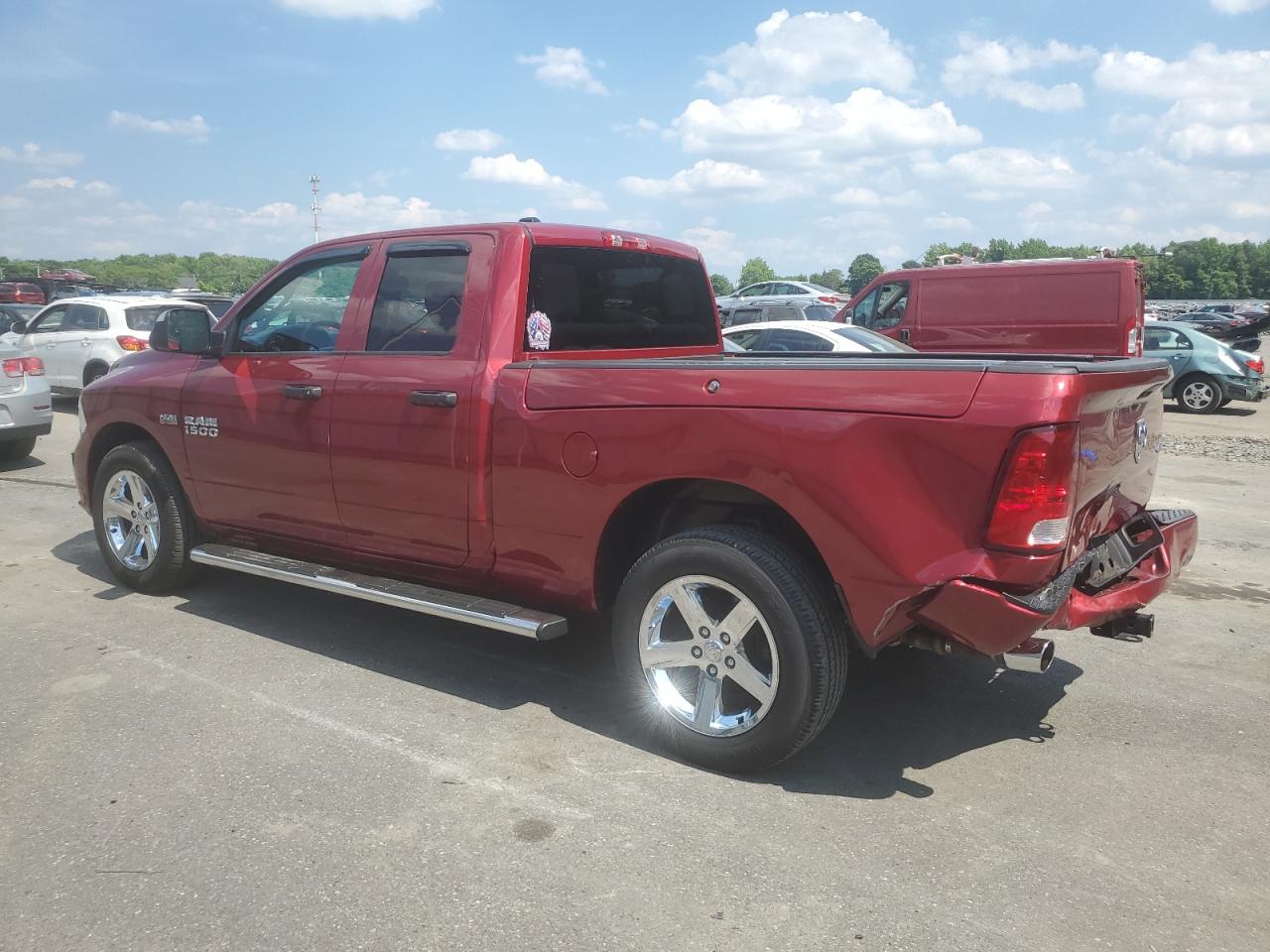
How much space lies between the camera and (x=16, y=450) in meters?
10.6

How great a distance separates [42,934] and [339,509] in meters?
2.21

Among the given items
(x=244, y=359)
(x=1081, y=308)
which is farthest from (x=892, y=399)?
(x=1081, y=308)

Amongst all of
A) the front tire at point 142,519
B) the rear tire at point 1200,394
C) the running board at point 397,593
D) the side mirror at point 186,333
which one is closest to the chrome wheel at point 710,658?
the running board at point 397,593

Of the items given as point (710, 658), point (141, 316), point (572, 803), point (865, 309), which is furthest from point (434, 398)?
point (141, 316)

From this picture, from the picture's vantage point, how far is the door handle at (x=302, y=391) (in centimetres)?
450

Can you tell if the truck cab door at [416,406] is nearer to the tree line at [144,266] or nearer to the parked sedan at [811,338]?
the parked sedan at [811,338]

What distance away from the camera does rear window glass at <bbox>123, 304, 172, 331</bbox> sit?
14.0 meters

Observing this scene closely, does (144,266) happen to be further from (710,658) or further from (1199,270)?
(1199,270)

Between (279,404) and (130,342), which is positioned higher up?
(130,342)

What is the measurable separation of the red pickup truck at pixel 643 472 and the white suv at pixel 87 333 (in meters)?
9.47

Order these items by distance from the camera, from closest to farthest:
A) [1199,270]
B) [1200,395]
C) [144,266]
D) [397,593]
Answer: [397,593] → [1200,395] → [144,266] → [1199,270]

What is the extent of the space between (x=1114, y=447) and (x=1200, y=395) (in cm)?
1458

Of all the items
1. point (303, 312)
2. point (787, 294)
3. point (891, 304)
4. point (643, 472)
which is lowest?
point (643, 472)

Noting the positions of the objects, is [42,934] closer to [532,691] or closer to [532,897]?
[532,897]
